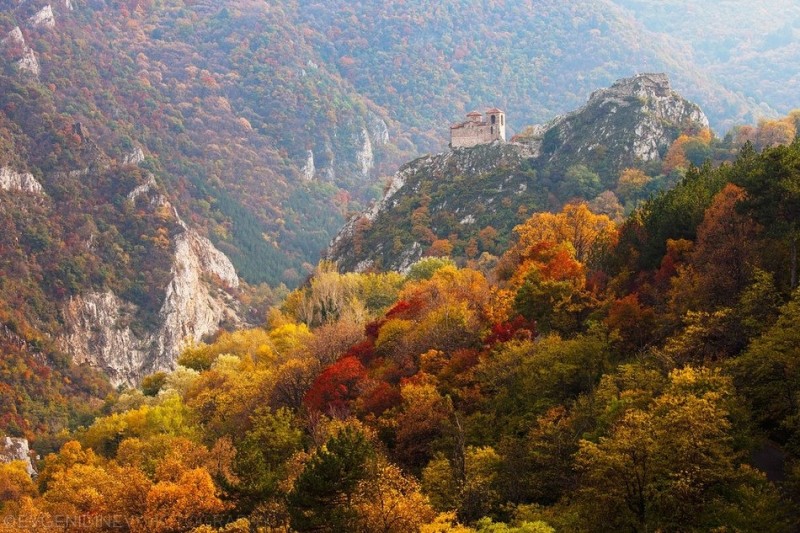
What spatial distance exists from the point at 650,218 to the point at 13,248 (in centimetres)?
14175

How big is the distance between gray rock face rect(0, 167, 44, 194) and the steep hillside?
271ft

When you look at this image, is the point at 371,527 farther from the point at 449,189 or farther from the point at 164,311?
the point at 164,311

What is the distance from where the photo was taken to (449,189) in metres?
127

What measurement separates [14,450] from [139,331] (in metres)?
68.1

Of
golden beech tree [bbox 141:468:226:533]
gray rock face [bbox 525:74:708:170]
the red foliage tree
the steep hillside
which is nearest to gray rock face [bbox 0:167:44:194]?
the steep hillside

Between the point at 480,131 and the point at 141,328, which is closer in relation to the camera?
the point at 480,131

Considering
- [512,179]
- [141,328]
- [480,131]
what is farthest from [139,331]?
[512,179]

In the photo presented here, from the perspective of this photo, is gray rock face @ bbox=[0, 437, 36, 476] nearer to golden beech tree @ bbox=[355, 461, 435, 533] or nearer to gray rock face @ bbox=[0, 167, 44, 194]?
golden beech tree @ bbox=[355, 461, 435, 533]

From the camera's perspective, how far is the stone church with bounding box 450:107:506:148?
13050 centimetres

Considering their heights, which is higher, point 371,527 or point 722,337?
point 722,337

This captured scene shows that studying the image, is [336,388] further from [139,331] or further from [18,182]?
[18,182]

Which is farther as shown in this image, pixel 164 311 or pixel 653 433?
pixel 164 311

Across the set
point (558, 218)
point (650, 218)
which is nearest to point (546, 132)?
point (558, 218)

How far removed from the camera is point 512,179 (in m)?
122
